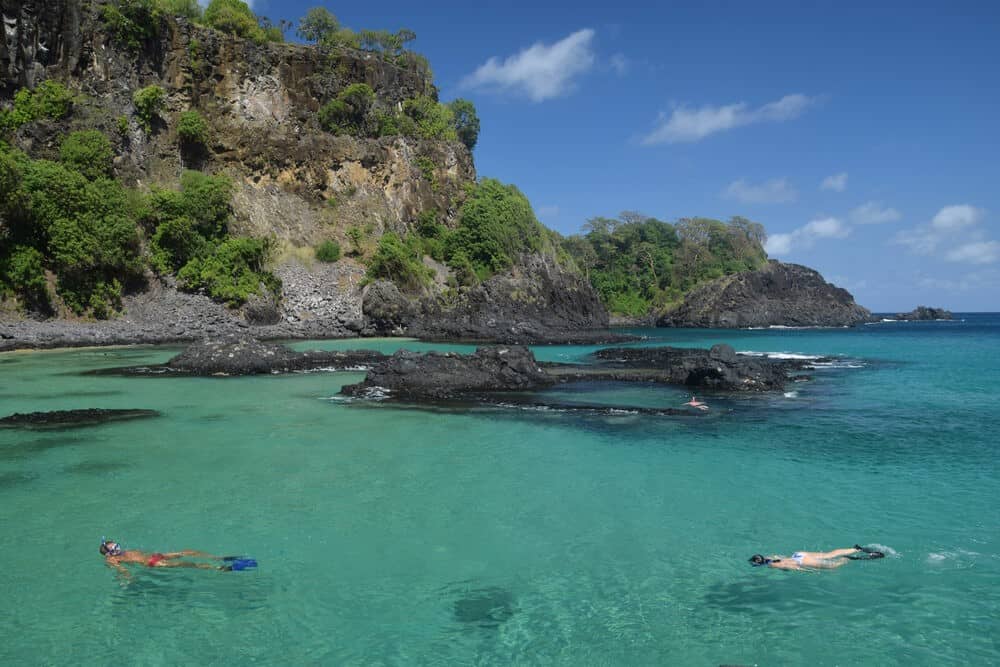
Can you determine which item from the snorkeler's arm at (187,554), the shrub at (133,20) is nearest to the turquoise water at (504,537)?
the snorkeler's arm at (187,554)

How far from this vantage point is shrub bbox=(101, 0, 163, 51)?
161ft

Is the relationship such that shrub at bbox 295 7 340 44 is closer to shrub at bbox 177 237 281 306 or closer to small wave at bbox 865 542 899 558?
shrub at bbox 177 237 281 306

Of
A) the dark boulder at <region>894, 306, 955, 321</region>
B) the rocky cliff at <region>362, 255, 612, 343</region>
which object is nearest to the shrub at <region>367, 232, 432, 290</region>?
the rocky cliff at <region>362, 255, 612, 343</region>

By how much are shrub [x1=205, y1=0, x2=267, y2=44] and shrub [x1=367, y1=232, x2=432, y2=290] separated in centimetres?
2168

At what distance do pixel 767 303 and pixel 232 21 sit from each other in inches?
3006

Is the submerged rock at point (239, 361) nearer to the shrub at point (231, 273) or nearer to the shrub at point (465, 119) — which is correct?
the shrub at point (231, 273)

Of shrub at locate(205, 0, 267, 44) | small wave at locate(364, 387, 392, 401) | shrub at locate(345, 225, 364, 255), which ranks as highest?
shrub at locate(205, 0, 267, 44)

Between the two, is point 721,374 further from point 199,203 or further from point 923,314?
point 923,314

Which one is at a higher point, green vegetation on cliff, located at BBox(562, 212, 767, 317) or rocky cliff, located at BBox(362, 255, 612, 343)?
green vegetation on cliff, located at BBox(562, 212, 767, 317)

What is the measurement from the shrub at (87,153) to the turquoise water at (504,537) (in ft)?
120

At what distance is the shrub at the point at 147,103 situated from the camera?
50.1 m

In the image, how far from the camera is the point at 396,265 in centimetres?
5541

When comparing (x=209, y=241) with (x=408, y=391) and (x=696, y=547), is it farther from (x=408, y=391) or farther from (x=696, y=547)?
(x=696, y=547)

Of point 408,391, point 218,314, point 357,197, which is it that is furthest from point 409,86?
point 408,391
